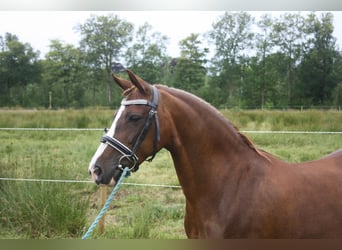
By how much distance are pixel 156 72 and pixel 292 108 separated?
107 centimetres

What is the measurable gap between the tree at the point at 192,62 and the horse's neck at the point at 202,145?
1.12 metres

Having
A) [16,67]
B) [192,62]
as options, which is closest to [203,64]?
[192,62]

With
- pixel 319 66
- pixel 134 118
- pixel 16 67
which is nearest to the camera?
pixel 134 118

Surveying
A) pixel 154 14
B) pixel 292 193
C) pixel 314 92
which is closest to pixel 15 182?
pixel 154 14

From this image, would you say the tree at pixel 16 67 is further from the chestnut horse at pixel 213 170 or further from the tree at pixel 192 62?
the chestnut horse at pixel 213 170

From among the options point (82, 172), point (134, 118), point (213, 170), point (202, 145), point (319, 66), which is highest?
point (319, 66)

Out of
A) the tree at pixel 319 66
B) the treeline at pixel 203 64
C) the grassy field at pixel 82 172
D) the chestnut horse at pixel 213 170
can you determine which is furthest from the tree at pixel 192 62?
the chestnut horse at pixel 213 170

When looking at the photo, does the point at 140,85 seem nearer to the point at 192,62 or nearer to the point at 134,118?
the point at 134,118

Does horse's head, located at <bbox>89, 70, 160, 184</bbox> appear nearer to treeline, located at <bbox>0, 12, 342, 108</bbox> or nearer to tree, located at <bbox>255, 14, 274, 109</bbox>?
treeline, located at <bbox>0, 12, 342, 108</bbox>

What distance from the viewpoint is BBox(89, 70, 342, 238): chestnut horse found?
1.53 meters

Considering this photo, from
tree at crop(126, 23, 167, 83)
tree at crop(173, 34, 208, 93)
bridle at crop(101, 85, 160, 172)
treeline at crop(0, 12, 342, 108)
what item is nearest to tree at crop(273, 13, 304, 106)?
treeline at crop(0, 12, 342, 108)

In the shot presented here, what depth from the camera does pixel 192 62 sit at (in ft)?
8.86

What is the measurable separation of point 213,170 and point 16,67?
201 cm

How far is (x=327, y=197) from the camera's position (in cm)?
162
